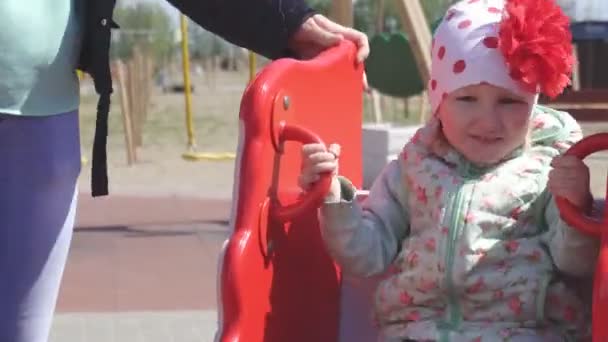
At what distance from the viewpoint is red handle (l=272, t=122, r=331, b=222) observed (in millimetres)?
2262

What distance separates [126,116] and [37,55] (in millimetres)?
10110

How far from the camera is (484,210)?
94.9 inches

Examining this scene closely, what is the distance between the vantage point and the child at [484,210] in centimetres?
232

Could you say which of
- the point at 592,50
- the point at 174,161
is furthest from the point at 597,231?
the point at 592,50

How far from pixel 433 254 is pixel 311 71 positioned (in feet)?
1.66

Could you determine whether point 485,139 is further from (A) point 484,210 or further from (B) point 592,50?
(B) point 592,50

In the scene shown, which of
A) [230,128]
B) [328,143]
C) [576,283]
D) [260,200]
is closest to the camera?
[260,200]

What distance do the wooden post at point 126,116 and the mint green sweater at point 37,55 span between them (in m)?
9.83

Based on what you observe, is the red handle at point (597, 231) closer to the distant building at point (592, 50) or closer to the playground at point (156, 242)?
the playground at point (156, 242)

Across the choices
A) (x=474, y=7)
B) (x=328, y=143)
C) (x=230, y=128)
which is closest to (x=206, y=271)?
(x=328, y=143)

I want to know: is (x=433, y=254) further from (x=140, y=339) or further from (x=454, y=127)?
(x=140, y=339)

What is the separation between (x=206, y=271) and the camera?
246 inches

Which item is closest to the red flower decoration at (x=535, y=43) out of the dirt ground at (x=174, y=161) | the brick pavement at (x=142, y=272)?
the brick pavement at (x=142, y=272)

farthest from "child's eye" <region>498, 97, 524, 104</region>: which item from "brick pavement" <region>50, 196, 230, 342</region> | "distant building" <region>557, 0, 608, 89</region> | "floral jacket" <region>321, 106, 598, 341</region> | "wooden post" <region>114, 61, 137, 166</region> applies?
"distant building" <region>557, 0, 608, 89</region>
